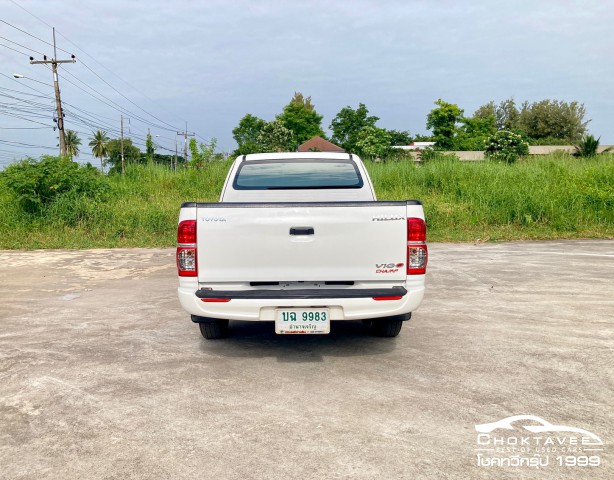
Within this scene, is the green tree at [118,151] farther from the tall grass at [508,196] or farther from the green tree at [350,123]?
the tall grass at [508,196]

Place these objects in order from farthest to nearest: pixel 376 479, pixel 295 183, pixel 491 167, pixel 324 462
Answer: pixel 491 167 < pixel 295 183 < pixel 324 462 < pixel 376 479

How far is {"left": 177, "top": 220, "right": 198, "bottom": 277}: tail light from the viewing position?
4160 millimetres

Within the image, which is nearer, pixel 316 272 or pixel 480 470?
pixel 480 470

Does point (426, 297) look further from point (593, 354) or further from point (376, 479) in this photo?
point (376, 479)

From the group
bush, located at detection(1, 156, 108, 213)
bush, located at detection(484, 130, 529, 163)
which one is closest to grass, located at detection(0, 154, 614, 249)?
bush, located at detection(1, 156, 108, 213)

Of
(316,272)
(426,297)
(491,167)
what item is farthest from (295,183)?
(491,167)

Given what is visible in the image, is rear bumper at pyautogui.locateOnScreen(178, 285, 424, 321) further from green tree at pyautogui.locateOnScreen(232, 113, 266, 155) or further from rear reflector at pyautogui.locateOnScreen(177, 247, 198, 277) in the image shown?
green tree at pyautogui.locateOnScreen(232, 113, 266, 155)

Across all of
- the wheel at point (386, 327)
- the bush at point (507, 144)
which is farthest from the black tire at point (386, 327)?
the bush at point (507, 144)

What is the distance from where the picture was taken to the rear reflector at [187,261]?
419 cm

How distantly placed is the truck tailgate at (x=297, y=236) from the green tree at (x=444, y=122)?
2493 inches

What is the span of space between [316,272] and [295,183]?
178 centimetres

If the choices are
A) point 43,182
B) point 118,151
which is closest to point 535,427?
point 43,182

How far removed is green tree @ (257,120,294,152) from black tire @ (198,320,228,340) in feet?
205

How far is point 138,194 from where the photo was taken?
1784cm
